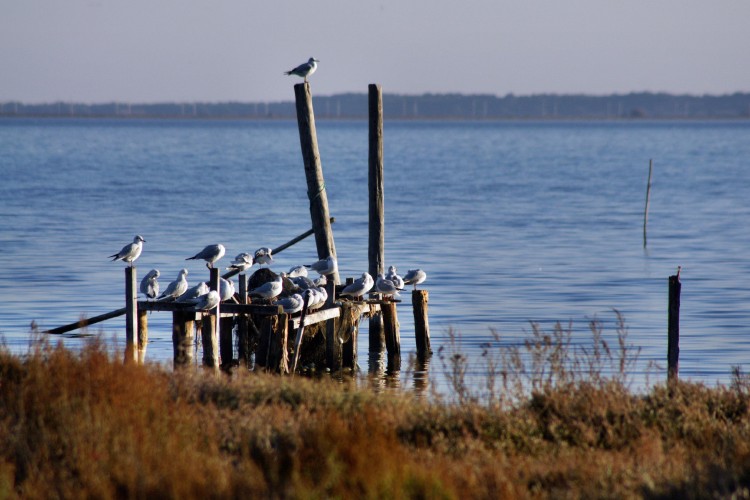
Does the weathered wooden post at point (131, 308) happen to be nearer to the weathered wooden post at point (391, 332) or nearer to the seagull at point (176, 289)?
the seagull at point (176, 289)

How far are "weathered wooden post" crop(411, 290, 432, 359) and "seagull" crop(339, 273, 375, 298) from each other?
3.44ft

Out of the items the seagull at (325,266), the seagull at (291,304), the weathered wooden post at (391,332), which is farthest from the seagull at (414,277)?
the seagull at (291,304)

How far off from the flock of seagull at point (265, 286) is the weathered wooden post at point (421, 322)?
14.3 inches

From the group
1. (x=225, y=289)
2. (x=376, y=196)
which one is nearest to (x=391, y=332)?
(x=376, y=196)

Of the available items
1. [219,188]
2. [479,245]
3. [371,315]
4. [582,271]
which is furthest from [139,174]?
[371,315]

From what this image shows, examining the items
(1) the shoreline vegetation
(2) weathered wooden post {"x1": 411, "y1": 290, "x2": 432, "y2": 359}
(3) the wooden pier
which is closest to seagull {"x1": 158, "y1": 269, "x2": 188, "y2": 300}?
(3) the wooden pier

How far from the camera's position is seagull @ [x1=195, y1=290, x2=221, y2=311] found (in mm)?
13586

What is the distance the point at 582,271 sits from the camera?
30.6 meters

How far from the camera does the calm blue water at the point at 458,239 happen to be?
21.3m

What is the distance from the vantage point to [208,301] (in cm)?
1359

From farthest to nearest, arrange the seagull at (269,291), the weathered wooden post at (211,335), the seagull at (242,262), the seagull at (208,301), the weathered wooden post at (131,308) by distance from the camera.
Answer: the seagull at (242,262) < the seagull at (269,291) < the weathered wooden post at (211,335) < the seagull at (208,301) < the weathered wooden post at (131,308)

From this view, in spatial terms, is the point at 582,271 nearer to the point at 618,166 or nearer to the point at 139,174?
the point at 139,174

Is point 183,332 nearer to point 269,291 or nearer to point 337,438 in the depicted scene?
point 269,291

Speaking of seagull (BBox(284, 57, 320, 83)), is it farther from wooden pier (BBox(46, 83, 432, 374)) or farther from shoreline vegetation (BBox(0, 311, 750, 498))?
shoreline vegetation (BBox(0, 311, 750, 498))
